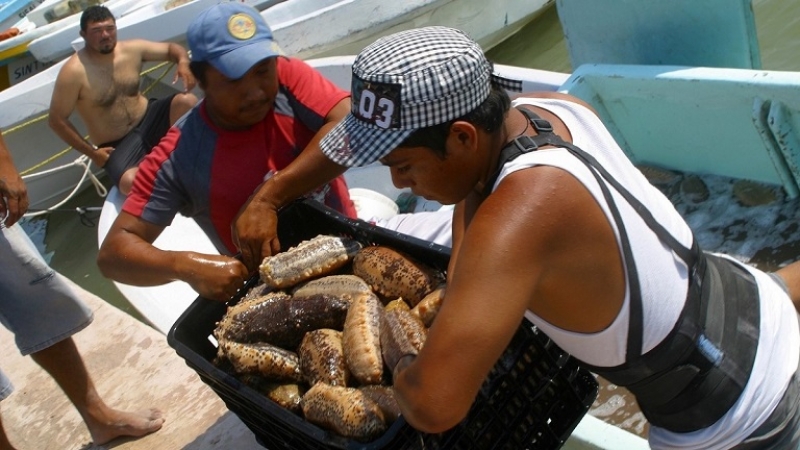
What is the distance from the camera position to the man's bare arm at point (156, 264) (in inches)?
112

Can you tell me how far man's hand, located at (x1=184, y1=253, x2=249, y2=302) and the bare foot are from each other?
1.15 metres

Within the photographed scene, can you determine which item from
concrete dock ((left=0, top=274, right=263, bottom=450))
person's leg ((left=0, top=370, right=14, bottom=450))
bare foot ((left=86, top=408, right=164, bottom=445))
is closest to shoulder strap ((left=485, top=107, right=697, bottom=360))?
concrete dock ((left=0, top=274, right=263, bottom=450))

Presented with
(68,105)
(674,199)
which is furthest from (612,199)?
(68,105)

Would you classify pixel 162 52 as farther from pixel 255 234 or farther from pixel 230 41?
pixel 255 234

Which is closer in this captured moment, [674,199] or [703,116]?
[703,116]

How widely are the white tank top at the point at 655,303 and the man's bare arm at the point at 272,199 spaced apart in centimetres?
113

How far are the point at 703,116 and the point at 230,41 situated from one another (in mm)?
2724

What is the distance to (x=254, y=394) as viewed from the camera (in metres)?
2.30

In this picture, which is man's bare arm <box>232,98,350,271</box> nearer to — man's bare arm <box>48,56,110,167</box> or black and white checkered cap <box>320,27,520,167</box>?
black and white checkered cap <box>320,27,520,167</box>

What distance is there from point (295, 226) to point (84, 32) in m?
5.90

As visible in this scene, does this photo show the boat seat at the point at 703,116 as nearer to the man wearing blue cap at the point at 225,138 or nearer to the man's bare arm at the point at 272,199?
the man wearing blue cap at the point at 225,138

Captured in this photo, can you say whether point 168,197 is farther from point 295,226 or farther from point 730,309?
point 730,309

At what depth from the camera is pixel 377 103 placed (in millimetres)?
1832

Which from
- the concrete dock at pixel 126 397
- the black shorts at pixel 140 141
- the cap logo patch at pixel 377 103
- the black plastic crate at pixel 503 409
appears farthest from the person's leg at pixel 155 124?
the cap logo patch at pixel 377 103
